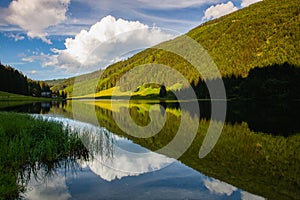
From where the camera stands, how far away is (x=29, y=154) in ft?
48.8

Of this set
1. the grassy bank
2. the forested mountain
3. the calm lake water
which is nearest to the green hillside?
the forested mountain

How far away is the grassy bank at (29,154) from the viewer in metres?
10.9

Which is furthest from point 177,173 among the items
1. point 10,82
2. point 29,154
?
point 10,82

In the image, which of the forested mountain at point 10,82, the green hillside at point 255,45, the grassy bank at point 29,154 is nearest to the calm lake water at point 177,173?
the grassy bank at point 29,154

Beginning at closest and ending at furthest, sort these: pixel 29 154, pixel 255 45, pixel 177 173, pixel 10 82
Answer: pixel 177 173
pixel 29 154
pixel 10 82
pixel 255 45

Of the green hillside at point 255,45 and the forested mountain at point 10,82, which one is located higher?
the green hillside at point 255,45

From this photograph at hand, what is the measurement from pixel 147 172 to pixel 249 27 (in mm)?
186463

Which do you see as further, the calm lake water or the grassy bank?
the calm lake water

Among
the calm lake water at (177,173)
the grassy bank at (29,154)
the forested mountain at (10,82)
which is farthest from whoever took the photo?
the forested mountain at (10,82)

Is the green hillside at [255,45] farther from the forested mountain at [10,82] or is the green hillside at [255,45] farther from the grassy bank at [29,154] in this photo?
the grassy bank at [29,154]

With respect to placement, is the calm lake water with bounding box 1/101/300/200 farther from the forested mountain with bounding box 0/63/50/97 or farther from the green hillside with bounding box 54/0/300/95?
the forested mountain with bounding box 0/63/50/97

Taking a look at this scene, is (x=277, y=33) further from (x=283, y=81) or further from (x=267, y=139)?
(x=267, y=139)

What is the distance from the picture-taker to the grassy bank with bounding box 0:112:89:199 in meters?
10.9

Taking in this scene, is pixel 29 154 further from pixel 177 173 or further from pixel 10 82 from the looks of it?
pixel 10 82
